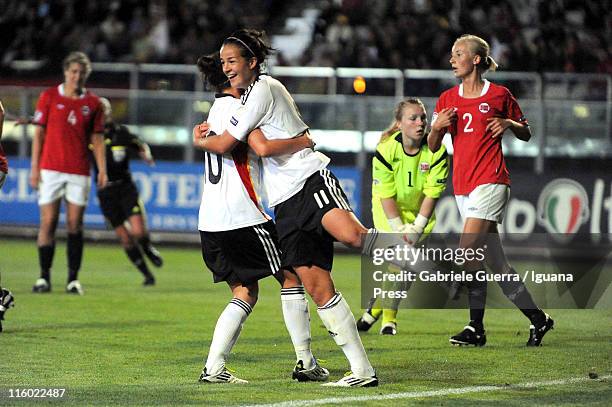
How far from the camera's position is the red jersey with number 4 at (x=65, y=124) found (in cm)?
1306

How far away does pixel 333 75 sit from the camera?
19.2m

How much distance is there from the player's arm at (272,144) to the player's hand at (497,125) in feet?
7.07

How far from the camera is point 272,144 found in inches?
265

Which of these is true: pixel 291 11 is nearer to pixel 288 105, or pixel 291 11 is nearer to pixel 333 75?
pixel 333 75

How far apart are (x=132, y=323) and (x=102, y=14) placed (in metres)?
15.4

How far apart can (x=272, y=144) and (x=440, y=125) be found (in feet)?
6.93

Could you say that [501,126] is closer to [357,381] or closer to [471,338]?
[471,338]

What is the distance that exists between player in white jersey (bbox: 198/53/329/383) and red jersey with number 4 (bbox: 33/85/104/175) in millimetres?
6211

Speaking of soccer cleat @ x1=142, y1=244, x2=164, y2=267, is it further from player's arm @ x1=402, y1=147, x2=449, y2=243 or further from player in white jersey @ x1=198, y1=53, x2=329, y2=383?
player in white jersey @ x1=198, y1=53, x2=329, y2=383

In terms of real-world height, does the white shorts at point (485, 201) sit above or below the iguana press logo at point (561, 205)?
above

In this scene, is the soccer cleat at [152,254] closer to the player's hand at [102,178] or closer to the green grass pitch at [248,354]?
the green grass pitch at [248,354]

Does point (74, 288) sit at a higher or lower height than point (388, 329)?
lower

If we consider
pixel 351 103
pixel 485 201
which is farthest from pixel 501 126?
pixel 351 103

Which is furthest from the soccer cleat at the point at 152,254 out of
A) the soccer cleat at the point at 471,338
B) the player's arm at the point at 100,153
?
the soccer cleat at the point at 471,338
